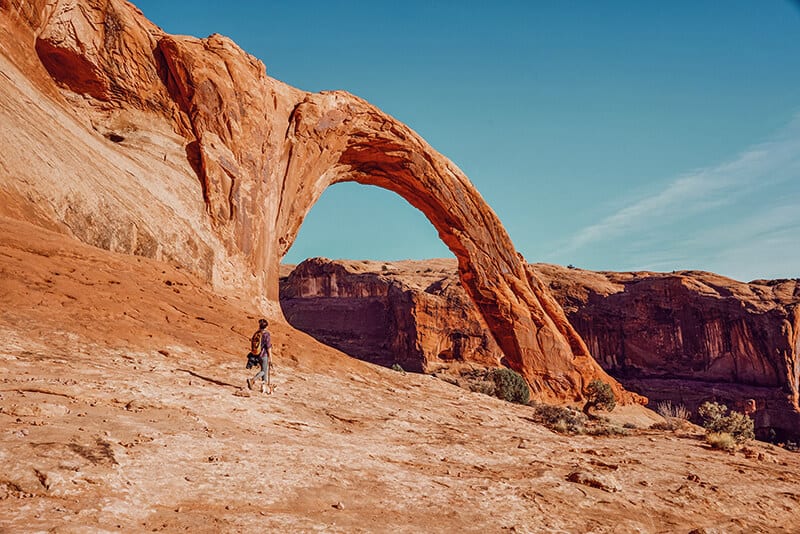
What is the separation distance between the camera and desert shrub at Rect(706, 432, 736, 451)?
12.5 metres

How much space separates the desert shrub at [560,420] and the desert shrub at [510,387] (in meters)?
6.54

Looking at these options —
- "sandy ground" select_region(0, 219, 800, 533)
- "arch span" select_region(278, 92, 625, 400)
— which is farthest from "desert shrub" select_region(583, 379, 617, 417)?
"sandy ground" select_region(0, 219, 800, 533)

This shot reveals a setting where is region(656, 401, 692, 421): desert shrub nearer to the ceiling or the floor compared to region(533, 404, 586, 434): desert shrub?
nearer to the floor

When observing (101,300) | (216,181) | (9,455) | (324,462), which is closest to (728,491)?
(324,462)

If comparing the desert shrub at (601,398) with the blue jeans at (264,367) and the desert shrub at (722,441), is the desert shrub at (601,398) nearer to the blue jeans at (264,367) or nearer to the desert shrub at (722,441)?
the desert shrub at (722,441)

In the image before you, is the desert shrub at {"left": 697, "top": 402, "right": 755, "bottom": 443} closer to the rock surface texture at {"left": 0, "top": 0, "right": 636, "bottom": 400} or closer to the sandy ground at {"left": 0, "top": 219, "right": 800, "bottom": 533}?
the sandy ground at {"left": 0, "top": 219, "right": 800, "bottom": 533}

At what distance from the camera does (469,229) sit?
→ 27391 mm

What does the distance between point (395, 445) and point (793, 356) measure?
167 ft

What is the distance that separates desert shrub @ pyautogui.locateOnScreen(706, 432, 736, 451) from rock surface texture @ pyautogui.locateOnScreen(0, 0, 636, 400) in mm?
12542

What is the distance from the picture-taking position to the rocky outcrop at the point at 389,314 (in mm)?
51625

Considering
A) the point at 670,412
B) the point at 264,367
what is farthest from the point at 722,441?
the point at 670,412

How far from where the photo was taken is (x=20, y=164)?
1117 centimetres

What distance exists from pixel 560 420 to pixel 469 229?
15.1 m

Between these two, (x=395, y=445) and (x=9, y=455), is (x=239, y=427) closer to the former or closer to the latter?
(x=395, y=445)
